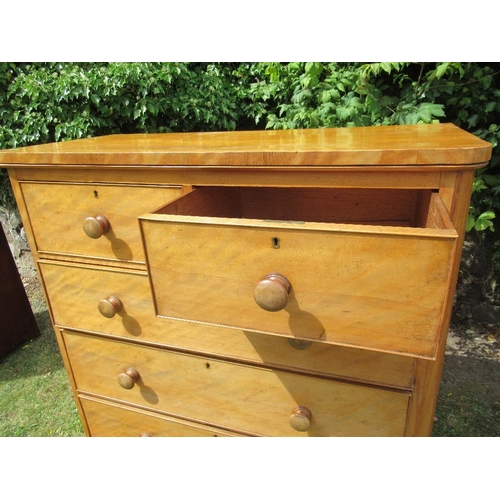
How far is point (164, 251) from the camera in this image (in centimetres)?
70

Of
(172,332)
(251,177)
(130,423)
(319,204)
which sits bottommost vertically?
(130,423)

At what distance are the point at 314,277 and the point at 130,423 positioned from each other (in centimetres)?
97

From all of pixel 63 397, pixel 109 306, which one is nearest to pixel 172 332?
pixel 109 306

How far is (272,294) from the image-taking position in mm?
609

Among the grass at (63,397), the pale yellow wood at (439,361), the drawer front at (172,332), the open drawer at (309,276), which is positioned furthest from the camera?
the grass at (63,397)

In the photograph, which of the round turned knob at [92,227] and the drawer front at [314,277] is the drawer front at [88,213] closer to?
the round turned knob at [92,227]

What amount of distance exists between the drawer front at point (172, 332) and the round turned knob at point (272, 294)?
34 cm

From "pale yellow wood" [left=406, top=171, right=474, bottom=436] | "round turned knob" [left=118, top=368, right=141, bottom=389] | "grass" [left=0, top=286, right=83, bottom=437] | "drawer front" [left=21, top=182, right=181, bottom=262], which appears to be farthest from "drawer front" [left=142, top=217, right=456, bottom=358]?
"grass" [left=0, top=286, right=83, bottom=437]

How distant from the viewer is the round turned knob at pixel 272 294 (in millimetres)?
608

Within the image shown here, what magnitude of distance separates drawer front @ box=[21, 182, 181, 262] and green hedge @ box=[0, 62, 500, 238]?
1.17 m

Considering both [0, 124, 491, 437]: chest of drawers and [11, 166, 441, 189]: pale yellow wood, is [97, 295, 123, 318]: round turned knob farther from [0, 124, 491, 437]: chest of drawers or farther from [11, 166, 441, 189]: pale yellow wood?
[11, 166, 441, 189]: pale yellow wood

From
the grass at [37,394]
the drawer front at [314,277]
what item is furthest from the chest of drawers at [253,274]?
the grass at [37,394]

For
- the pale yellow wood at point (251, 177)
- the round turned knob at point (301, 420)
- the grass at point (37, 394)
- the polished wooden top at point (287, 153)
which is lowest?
the grass at point (37, 394)

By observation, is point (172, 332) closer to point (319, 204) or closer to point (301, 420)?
point (301, 420)
